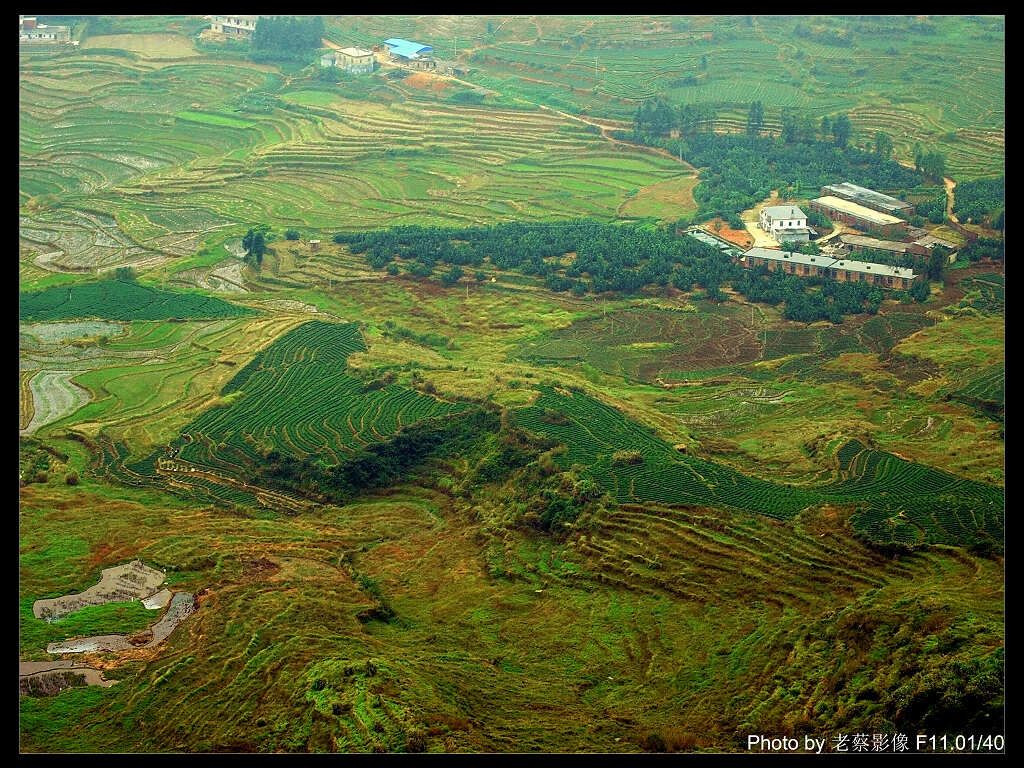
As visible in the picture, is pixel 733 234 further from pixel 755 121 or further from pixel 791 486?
pixel 791 486

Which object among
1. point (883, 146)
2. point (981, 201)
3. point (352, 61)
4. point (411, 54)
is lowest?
point (981, 201)

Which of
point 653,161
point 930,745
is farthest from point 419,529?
point 653,161

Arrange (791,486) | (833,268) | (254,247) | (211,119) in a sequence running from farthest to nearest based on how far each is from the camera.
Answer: (211,119) < (254,247) < (833,268) < (791,486)

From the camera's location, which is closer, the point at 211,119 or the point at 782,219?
the point at 782,219

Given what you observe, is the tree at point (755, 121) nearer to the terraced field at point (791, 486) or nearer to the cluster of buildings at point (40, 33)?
the terraced field at point (791, 486)

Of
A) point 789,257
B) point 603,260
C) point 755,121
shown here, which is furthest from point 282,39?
point 789,257

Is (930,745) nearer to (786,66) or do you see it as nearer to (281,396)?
(281,396)

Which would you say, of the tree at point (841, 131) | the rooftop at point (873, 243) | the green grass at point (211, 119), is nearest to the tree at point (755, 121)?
the tree at point (841, 131)

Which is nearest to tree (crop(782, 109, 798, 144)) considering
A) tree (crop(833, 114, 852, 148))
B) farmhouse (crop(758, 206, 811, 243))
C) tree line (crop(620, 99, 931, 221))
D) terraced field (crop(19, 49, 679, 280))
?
tree line (crop(620, 99, 931, 221))
